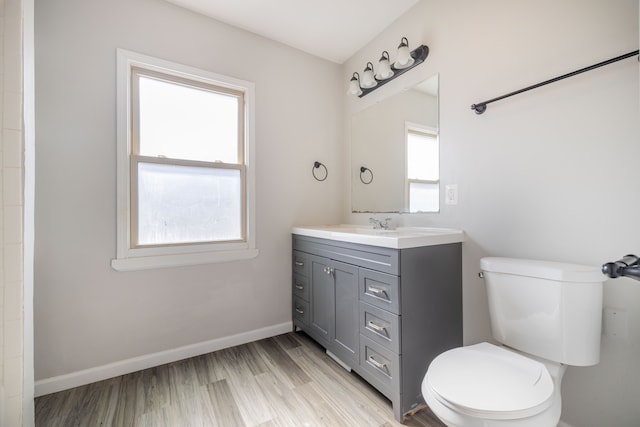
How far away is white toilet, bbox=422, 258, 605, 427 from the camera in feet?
2.80

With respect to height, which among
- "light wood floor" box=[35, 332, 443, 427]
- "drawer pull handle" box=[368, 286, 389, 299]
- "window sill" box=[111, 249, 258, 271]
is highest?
"window sill" box=[111, 249, 258, 271]

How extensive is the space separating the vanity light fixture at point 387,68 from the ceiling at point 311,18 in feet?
0.76

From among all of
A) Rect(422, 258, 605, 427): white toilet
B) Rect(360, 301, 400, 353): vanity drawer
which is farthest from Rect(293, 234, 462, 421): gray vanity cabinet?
Rect(422, 258, 605, 427): white toilet

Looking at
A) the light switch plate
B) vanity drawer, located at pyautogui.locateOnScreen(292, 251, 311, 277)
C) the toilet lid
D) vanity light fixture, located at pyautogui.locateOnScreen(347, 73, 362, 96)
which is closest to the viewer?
the toilet lid

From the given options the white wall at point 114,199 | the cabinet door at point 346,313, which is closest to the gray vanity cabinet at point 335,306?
the cabinet door at point 346,313

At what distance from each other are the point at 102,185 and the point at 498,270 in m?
2.31

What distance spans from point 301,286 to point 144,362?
119cm

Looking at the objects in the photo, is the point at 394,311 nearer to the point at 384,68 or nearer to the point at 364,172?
the point at 364,172

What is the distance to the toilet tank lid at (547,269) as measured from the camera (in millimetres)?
1022

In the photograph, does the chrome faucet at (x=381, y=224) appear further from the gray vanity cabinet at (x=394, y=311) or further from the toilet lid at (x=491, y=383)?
the toilet lid at (x=491, y=383)

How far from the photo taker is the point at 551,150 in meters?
1.26

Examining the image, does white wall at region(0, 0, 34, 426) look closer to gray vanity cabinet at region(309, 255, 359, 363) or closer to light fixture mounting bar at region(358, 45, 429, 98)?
gray vanity cabinet at region(309, 255, 359, 363)

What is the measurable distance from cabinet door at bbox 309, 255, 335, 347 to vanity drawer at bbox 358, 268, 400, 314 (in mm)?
321

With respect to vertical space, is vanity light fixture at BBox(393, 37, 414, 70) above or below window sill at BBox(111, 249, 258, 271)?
above
